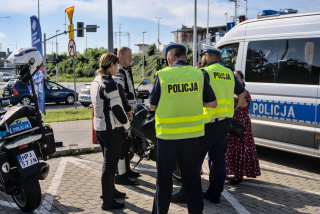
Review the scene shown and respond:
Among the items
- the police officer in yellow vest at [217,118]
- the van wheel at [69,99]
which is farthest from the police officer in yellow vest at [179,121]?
the van wheel at [69,99]

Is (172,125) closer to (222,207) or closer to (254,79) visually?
(222,207)

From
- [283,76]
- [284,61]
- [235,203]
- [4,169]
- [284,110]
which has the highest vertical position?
[284,61]

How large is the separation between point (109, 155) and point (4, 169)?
118 centimetres

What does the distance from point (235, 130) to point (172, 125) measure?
189cm

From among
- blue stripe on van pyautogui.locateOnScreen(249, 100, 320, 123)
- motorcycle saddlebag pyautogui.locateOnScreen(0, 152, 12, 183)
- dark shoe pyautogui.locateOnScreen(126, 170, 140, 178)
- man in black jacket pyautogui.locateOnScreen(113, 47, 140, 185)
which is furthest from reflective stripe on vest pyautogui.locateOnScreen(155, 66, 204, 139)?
blue stripe on van pyautogui.locateOnScreen(249, 100, 320, 123)

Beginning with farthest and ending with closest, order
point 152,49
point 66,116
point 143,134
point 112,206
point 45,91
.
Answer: point 152,49 < point 45,91 < point 66,116 < point 143,134 < point 112,206

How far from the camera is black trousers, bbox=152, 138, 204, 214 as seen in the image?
339cm

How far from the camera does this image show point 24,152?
4.00m

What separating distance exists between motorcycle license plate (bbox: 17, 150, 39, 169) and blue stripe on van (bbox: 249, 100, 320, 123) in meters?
4.01

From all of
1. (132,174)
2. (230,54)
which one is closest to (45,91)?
(230,54)

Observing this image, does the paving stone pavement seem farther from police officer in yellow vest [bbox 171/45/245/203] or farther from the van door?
the van door

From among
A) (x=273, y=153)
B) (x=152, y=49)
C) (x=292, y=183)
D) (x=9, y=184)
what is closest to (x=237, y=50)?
(x=273, y=153)

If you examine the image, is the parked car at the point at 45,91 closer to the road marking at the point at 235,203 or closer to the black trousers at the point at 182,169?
the road marking at the point at 235,203

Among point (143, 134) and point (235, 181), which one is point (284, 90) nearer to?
point (235, 181)
